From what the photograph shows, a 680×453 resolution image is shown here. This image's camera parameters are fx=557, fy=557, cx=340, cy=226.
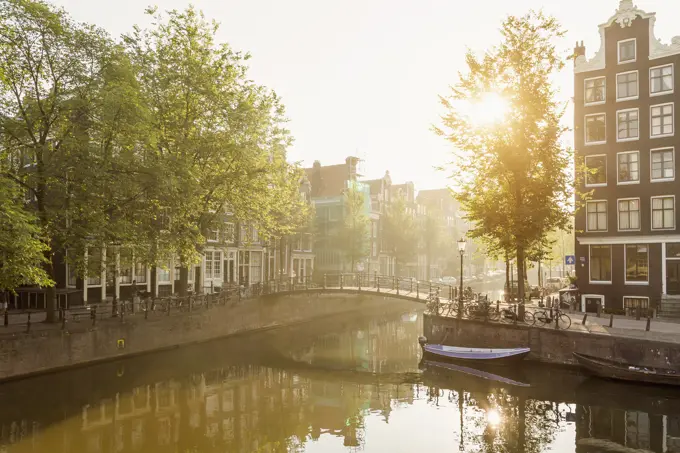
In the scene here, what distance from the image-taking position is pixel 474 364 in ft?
95.9

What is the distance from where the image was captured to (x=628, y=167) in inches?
1439

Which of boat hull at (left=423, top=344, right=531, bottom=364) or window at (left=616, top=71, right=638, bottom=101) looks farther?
window at (left=616, top=71, right=638, bottom=101)

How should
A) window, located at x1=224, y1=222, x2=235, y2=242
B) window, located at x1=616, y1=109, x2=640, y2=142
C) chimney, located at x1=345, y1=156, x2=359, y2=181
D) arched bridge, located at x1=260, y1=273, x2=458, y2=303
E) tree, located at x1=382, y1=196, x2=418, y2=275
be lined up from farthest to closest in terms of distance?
chimney, located at x1=345, y1=156, x2=359, y2=181 < tree, located at x1=382, y1=196, x2=418, y2=275 < window, located at x1=224, y1=222, x2=235, y2=242 < arched bridge, located at x1=260, y1=273, x2=458, y2=303 < window, located at x1=616, y1=109, x2=640, y2=142

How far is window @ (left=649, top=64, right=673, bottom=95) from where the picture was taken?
116 feet

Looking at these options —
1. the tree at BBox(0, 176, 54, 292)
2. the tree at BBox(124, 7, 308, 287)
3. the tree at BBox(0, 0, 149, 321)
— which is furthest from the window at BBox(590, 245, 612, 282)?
the tree at BBox(0, 176, 54, 292)

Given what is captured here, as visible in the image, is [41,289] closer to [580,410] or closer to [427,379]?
[427,379]

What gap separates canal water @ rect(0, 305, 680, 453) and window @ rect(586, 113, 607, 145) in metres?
18.1

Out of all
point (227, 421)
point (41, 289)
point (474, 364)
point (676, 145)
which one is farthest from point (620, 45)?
point (41, 289)

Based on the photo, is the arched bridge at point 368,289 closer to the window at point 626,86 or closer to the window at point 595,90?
the window at point 595,90

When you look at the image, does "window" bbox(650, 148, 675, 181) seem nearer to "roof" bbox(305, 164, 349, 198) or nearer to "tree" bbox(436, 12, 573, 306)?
"tree" bbox(436, 12, 573, 306)

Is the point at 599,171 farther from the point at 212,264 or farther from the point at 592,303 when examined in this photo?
the point at 212,264

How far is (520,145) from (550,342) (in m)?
10.5

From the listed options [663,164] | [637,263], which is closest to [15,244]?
[637,263]

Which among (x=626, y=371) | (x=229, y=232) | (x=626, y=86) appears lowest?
(x=626, y=371)
